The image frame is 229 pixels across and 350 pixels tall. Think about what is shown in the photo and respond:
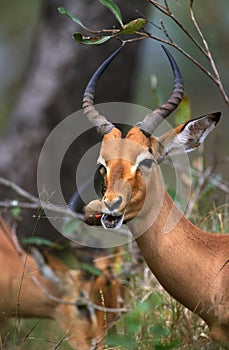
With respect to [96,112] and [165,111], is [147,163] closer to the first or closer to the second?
[165,111]

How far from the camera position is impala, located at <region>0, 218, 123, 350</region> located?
21.1ft

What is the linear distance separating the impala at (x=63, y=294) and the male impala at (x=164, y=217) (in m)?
1.66

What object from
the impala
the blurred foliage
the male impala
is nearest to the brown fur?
the male impala

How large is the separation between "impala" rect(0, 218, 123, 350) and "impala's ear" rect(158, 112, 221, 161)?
1789 millimetres

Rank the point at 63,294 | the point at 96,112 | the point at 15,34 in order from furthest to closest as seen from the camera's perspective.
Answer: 1. the point at 15,34
2. the point at 63,294
3. the point at 96,112

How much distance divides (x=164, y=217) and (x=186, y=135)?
0.51 meters

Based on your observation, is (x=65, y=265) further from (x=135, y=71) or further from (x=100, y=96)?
(x=135, y=71)

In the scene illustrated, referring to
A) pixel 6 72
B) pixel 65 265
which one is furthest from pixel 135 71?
pixel 6 72

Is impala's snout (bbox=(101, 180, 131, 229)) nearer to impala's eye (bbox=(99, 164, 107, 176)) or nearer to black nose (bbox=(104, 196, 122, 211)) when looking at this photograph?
black nose (bbox=(104, 196, 122, 211))

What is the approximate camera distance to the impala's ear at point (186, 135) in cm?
484

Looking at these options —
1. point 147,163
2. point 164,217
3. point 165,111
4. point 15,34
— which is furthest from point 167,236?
point 15,34

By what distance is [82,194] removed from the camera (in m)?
6.15

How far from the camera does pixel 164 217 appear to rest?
188 inches

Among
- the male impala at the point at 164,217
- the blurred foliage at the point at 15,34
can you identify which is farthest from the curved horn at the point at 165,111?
the blurred foliage at the point at 15,34
